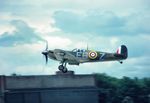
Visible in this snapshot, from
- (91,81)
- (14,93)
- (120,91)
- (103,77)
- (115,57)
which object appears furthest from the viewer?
(103,77)

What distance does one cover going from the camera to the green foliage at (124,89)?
98.3 metres

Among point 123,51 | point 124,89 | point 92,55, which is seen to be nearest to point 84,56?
point 92,55

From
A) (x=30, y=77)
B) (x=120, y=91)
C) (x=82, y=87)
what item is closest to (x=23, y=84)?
(x=30, y=77)

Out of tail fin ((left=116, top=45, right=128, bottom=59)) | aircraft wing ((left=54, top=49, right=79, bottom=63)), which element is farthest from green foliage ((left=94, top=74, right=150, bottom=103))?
aircraft wing ((left=54, top=49, right=79, bottom=63))

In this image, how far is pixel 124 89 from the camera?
102m

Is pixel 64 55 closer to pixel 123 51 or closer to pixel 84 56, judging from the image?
pixel 84 56

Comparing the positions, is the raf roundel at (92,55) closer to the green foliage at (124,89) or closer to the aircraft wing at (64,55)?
the aircraft wing at (64,55)

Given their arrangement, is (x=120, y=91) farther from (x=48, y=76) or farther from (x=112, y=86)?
(x=48, y=76)

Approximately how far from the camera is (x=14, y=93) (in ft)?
290

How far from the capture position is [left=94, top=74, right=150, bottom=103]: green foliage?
9831 centimetres

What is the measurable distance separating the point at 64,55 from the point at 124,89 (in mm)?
31083

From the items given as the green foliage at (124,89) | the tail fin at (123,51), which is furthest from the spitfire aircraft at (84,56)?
the green foliage at (124,89)

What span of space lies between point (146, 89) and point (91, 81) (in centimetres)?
1308

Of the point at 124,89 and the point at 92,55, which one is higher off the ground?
the point at 92,55
